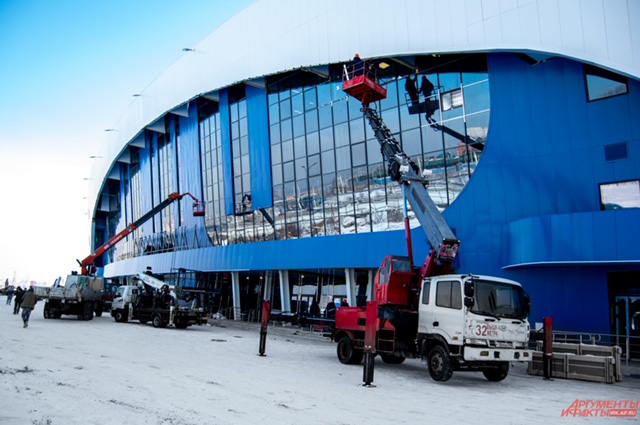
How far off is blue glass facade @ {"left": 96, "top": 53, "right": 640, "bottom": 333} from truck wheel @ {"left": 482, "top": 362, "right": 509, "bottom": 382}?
721cm

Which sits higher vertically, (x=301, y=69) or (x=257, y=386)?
(x=301, y=69)

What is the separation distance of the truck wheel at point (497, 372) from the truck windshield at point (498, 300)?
1.33 m

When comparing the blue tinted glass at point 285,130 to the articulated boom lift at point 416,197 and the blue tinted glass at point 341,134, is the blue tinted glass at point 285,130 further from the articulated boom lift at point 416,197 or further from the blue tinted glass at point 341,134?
the articulated boom lift at point 416,197

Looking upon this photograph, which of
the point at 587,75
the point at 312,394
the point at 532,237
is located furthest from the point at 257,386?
the point at 587,75

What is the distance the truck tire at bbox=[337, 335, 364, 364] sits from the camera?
15.2 meters

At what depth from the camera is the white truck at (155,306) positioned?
26.1 metres

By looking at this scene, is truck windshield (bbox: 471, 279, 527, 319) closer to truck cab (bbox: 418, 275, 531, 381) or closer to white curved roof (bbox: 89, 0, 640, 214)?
truck cab (bbox: 418, 275, 531, 381)

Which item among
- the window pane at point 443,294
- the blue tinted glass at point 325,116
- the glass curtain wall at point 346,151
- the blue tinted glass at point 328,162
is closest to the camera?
the window pane at point 443,294

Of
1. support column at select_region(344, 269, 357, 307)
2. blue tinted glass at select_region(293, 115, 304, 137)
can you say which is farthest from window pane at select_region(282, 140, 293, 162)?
support column at select_region(344, 269, 357, 307)

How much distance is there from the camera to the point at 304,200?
3222cm

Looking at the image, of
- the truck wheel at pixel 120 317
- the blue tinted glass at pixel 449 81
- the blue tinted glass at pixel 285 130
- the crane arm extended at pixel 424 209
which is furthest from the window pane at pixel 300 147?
the crane arm extended at pixel 424 209

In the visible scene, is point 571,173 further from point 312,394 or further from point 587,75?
point 312,394

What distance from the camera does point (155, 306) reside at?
27.7 metres

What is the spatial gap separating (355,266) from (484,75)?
11.3 metres
